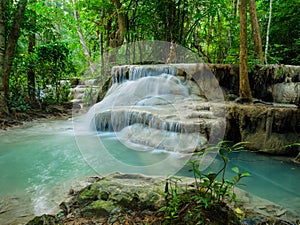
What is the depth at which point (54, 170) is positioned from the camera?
10.6ft

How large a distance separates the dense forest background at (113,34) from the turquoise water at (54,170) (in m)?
2.47

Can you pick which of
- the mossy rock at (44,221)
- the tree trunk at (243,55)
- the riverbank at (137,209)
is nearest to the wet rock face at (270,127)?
the tree trunk at (243,55)

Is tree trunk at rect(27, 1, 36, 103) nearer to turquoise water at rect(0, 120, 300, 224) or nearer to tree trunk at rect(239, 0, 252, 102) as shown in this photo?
turquoise water at rect(0, 120, 300, 224)

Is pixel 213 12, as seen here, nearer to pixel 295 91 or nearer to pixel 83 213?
pixel 295 91

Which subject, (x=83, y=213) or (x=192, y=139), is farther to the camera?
(x=192, y=139)

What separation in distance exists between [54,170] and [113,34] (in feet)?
25.0

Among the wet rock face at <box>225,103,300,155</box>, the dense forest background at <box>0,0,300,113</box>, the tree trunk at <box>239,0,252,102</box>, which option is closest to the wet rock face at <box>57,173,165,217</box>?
the wet rock face at <box>225,103,300,155</box>

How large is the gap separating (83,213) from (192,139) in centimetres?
265

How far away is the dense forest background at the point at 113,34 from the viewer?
6.36 m

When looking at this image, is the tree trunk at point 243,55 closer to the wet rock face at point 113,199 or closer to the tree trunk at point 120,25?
the wet rock face at point 113,199

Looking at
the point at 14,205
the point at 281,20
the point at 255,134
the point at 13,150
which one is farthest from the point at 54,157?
the point at 281,20

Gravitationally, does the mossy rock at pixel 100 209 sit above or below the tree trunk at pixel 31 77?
below

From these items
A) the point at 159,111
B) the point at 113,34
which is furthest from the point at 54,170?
the point at 113,34

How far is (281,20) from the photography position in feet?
26.3
